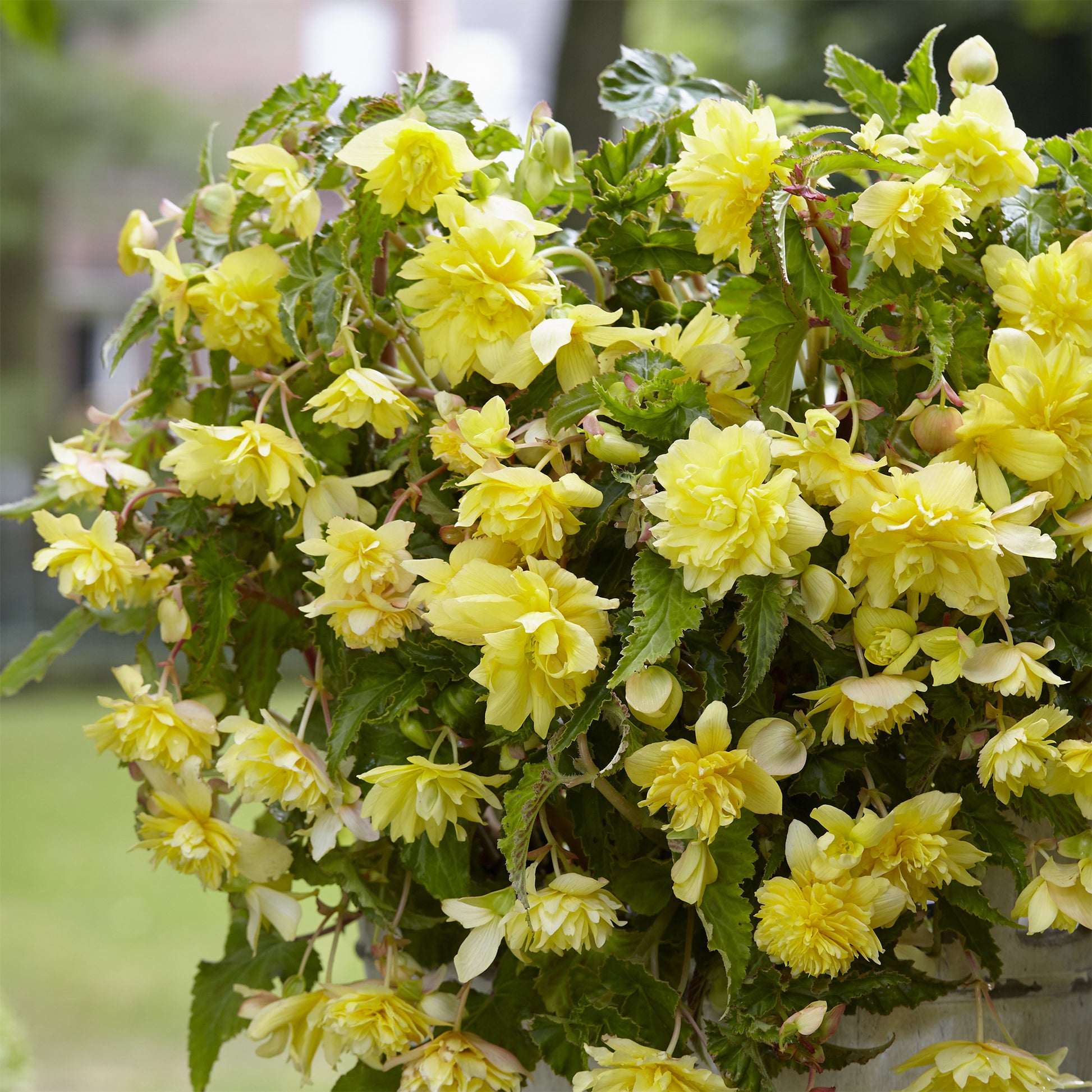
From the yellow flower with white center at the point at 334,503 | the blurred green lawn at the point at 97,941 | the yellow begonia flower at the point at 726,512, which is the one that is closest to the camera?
the yellow begonia flower at the point at 726,512

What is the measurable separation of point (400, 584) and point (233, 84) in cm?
914

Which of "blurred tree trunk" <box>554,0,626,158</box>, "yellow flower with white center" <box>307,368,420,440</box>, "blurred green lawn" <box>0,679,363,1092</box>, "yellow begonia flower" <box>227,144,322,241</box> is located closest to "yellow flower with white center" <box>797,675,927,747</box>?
"yellow flower with white center" <box>307,368,420,440</box>

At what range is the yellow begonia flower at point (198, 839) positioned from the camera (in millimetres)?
556

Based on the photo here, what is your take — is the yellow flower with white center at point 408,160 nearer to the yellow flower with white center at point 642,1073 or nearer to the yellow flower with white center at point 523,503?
the yellow flower with white center at point 523,503

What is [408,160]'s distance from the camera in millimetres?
509

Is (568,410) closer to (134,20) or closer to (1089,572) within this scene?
(1089,572)

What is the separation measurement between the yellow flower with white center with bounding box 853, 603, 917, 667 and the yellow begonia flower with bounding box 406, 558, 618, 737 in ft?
0.34

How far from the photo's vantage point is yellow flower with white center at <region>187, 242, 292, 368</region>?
0.57 m

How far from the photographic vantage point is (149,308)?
632mm

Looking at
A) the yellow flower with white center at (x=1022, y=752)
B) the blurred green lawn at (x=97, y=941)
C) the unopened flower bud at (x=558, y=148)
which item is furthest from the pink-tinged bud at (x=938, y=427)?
the blurred green lawn at (x=97, y=941)

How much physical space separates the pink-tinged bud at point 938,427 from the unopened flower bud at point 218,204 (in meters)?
0.37

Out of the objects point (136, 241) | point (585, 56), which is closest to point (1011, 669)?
point (136, 241)

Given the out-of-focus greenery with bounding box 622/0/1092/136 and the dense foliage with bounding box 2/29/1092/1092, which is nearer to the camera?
the dense foliage with bounding box 2/29/1092/1092

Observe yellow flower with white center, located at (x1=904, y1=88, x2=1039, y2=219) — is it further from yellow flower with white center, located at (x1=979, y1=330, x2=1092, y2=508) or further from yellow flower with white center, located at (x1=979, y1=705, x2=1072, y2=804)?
yellow flower with white center, located at (x1=979, y1=705, x2=1072, y2=804)
